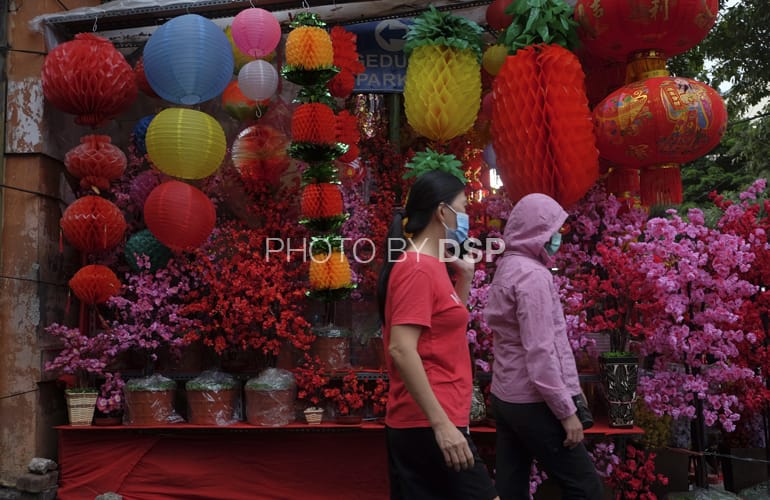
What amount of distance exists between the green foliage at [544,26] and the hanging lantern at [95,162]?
2.79 m

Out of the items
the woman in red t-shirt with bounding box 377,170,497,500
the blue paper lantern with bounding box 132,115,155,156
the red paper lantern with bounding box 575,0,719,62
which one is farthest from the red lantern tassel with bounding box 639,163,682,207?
the blue paper lantern with bounding box 132,115,155,156

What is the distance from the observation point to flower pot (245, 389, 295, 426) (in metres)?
4.44

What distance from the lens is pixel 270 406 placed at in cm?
445

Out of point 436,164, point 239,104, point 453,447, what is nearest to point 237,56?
point 239,104

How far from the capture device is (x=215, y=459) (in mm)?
4629

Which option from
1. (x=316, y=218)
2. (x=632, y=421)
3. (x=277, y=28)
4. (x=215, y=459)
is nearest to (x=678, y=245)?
(x=632, y=421)

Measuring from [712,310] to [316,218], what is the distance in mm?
2410

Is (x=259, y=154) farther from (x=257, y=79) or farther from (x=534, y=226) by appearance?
(x=534, y=226)

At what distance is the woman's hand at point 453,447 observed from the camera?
2.02 metres

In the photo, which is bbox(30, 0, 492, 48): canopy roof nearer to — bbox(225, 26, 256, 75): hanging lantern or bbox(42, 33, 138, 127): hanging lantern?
bbox(225, 26, 256, 75): hanging lantern

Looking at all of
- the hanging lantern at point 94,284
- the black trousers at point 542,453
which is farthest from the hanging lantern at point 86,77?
the black trousers at point 542,453

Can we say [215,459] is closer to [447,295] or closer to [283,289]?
[283,289]

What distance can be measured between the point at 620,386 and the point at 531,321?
166 centimetres

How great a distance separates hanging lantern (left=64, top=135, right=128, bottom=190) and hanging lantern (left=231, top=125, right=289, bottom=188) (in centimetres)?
83
